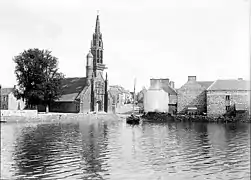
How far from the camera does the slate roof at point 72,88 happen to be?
44812 millimetres

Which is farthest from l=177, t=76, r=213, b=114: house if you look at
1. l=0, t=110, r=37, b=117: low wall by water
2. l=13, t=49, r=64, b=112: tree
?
l=0, t=110, r=37, b=117: low wall by water

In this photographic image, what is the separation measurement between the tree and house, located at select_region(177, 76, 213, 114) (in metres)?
15.1

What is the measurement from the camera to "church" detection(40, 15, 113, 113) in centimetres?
4409

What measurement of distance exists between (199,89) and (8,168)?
32536mm

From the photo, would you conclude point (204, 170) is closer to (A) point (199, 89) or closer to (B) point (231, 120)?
(B) point (231, 120)

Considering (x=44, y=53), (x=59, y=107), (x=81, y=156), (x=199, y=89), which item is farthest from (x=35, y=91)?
(x=81, y=156)

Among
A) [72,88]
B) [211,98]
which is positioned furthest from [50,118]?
[211,98]

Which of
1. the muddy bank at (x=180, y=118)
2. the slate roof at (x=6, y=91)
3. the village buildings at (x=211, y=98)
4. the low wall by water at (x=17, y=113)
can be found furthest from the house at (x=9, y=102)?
the village buildings at (x=211, y=98)

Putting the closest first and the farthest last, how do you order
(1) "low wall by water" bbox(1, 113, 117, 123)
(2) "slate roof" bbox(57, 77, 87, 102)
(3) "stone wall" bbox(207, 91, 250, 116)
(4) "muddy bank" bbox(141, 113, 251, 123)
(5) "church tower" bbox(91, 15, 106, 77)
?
1. (1) "low wall by water" bbox(1, 113, 117, 123)
2. (4) "muddy bank" bbox(141, 113, 251, 123)
3. (3) "stone wall" bbox(207, 91, 250, 116)
4. (2) "slate roof" bbox(57, 77, 87, 102)
5. (5) "church tower" bbox(91, 15, 106, 77)

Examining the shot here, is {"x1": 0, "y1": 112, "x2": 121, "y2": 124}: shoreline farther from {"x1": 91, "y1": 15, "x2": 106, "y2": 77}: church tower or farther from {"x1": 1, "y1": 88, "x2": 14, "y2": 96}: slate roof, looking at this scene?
{"x1": 1, "y1": 88, "x2": 14, "y2": 96}: slate roof

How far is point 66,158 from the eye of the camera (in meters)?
11.0

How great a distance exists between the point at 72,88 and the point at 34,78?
12665 mm

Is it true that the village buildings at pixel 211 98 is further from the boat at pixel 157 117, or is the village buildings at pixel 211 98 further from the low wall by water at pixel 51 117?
the low wall by water at pixel 51 117

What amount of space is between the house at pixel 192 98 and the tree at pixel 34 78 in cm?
1513
